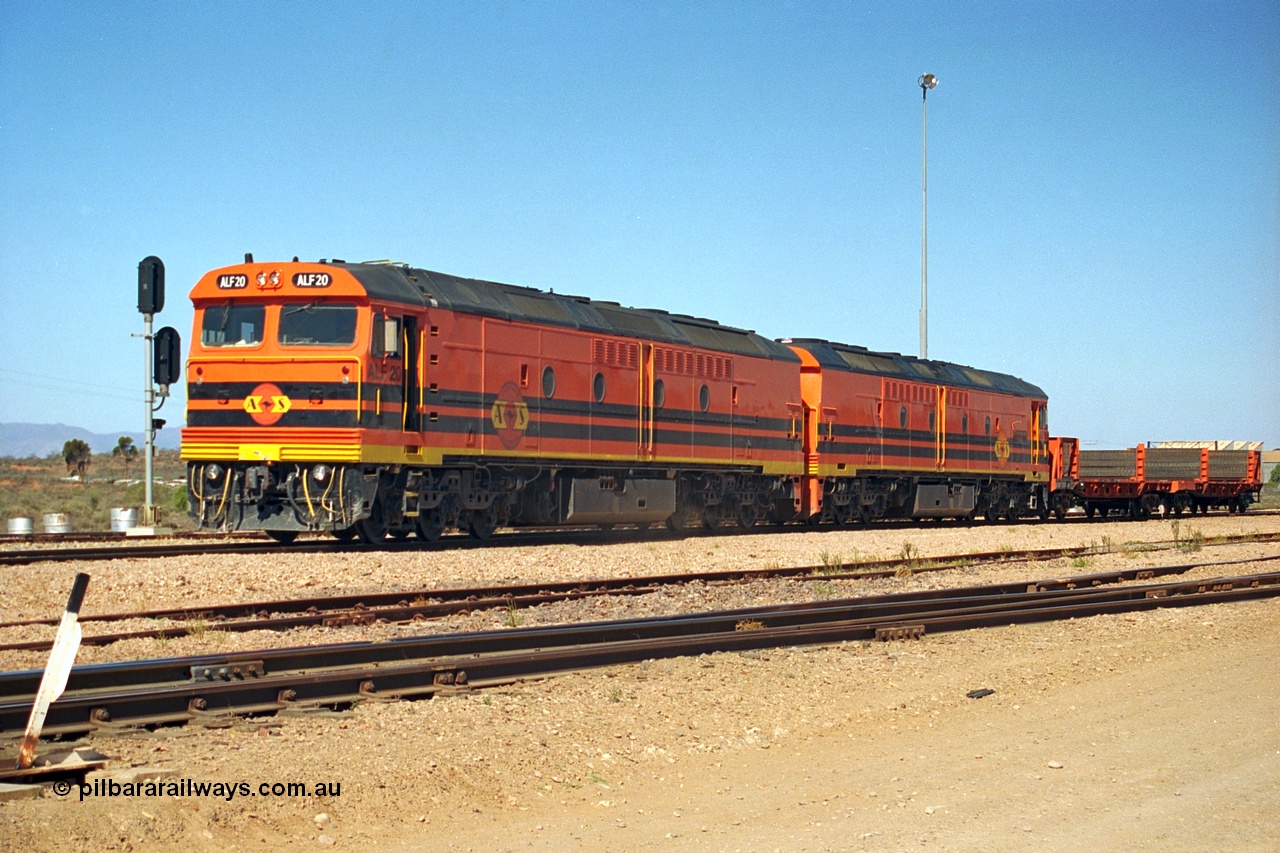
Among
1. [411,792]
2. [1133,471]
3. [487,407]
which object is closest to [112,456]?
[1133,471]

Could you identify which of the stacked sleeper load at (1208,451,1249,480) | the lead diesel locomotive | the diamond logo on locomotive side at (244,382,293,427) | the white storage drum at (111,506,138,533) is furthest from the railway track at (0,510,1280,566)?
the stacked sleeper load at (1208,451,1249,480)

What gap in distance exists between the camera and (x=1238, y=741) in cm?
973

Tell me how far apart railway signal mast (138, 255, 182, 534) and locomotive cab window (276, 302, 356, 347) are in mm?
4567

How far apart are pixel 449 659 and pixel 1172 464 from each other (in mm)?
44263

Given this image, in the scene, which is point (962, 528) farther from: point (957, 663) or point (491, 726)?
→ point (491, 726)

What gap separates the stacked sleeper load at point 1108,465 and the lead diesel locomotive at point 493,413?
1524 centimetres

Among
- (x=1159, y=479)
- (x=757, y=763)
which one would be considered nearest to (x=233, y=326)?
(x=757, y=763)

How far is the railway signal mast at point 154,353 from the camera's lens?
83.0ft

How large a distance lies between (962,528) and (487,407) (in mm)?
17315

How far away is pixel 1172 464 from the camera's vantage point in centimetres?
5009

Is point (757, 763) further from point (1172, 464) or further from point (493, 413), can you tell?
point (1172, 464)

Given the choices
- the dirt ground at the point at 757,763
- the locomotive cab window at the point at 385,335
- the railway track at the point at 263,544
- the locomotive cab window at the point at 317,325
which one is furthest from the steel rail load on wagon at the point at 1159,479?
the dirt ground at the point at 757,763

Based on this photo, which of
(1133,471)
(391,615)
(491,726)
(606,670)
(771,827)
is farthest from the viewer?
(1133,471)

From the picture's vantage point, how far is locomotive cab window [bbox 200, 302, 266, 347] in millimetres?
21125
